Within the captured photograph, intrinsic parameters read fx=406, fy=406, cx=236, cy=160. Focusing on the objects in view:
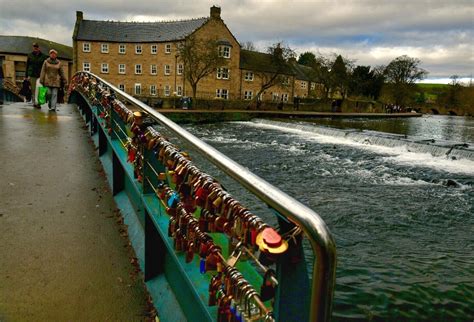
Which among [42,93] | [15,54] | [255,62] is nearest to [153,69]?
[255,62]

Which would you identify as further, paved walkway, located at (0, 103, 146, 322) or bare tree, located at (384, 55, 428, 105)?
bare tree, located at (384, 55, 428, 105)

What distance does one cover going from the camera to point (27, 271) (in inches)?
117

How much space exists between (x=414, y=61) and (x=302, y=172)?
73.8 meters

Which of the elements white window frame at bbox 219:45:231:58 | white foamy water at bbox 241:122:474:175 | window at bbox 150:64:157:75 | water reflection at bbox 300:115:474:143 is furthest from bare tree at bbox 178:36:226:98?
white foamy water at bbox 241:122:474:175

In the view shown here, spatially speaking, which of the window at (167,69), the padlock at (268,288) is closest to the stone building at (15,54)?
the window at (167,69)

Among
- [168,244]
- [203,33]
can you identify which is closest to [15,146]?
[168,244]

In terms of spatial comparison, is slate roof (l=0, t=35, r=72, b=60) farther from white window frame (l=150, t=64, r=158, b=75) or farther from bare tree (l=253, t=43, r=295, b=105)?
bare tree (l=253, t=43, r=295, b=105)

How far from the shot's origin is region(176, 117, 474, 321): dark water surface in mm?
4910

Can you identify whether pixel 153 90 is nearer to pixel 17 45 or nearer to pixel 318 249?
pixel 17 45

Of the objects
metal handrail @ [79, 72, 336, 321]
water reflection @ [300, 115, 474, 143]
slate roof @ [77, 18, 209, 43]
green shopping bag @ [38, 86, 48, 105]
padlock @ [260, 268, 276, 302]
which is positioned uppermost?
slate roof @ [77, 18, 209, 43]

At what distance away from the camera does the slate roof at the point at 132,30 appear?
57.8 m

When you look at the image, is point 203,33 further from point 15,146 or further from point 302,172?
point 15,146

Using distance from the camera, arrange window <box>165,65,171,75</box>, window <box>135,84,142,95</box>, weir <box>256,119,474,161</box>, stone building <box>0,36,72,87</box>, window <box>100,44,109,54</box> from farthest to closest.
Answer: stone building <box>0,36,72,87</box>, window <box>135,84,142,95</box>, window <box>100,44,109,54</box>, window <box>165,65,171,75</box>, weir <box>256,119,474,161</box>

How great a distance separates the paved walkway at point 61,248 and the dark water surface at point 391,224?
8.97 ft
